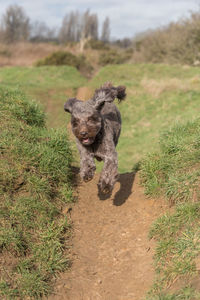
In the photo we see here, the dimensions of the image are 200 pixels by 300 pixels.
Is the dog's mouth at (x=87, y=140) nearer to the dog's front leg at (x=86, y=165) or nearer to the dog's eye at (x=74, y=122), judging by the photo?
the dog's eye at (x=74, y=122)

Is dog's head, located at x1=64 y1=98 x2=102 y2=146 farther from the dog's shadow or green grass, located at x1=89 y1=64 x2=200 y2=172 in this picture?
green grass, located at x1=89 y1=64 x2=200 y2=172

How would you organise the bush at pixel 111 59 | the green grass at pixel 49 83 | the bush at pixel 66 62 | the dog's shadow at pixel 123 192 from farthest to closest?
1. the bush at pixel 111 59
2. the bush at pixel 66 62
3. the green grass at pixel 49 83
4. the dog's shadow at pixel 123 192

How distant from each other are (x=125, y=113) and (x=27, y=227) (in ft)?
44.8

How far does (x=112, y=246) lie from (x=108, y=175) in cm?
138

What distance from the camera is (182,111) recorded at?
17.2 metres

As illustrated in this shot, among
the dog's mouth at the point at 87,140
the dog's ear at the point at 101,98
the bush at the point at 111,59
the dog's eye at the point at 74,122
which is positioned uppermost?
the dog's ear at the point at 101,98

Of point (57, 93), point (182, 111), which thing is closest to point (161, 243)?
point (182, 111)

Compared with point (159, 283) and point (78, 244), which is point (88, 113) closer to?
point (78, 244)

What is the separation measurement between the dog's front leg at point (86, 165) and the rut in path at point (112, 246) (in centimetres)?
115

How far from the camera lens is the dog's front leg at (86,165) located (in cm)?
628

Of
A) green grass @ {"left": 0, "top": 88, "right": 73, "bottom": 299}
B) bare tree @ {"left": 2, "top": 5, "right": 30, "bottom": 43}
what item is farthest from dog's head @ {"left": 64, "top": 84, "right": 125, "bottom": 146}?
bare tree @ {"left": 2, "top": 5, "right": 30, "bottom": 43}

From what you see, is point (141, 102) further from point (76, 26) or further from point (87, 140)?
point (76, 26)

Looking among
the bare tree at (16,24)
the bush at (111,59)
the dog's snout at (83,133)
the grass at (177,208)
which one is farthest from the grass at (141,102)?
the bare tree at (16,24)

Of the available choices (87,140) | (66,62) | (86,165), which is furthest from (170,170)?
(66,62)
